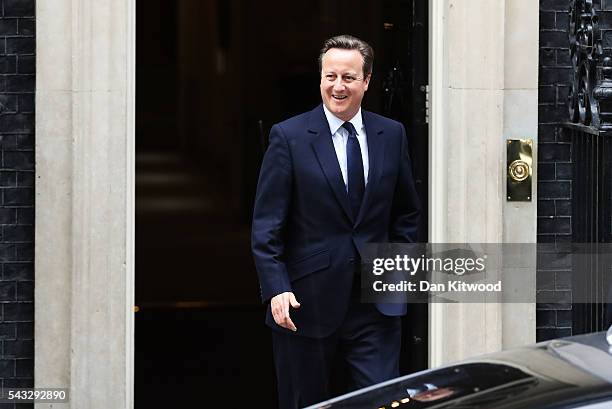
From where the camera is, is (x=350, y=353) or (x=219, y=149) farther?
(x=219, y=149)

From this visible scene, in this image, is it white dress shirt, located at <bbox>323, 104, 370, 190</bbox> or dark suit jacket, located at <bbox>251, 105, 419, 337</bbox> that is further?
white dress shirt, located at <bbox>323, 104, 370, 190</bbox>

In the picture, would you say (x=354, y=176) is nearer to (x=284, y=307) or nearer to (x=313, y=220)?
(x=313, y=220)

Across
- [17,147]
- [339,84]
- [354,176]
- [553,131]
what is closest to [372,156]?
[354,176]

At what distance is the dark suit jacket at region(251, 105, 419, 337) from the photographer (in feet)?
19.3

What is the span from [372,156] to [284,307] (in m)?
0.72

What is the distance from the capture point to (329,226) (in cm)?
592

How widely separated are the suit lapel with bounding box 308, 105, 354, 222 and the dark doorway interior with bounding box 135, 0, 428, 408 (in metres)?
1.60

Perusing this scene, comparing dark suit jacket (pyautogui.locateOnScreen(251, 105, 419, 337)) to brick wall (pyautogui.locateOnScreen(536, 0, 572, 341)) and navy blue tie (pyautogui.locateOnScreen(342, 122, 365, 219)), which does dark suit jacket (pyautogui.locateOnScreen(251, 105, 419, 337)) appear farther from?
brick wall (pyautogui.locateOnScreen(536, 0, 572, 341))

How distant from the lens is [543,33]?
7.43 m

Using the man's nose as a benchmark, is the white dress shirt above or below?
below

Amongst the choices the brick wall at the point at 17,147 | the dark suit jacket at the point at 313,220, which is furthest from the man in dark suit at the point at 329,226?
the brick wall at the point at 17,147

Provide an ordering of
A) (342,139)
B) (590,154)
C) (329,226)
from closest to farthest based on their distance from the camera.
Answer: (329,226)
(342,139)
(590,154)

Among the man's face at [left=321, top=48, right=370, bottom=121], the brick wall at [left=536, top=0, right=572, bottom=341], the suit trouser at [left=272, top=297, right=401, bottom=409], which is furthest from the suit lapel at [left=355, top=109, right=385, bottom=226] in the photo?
the brick wall at [left=536, top=0, right=572, bottom=341]

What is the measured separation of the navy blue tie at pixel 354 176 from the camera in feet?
19.5
